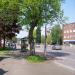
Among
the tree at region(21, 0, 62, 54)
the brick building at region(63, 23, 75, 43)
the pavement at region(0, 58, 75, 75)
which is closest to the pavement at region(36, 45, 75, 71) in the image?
the pavement at region(0, 58, 75, 75)

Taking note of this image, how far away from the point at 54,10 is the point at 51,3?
1015mm

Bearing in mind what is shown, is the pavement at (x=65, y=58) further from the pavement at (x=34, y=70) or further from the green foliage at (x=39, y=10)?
the green foliage at (x=39, y=10)

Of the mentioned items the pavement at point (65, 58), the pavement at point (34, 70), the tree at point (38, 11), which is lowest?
the pavement at point (65, 58)

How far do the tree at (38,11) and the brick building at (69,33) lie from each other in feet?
341

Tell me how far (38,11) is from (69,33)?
112 m

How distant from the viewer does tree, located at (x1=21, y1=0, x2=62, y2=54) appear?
1249 inches

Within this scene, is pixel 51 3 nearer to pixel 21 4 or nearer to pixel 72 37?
pixel 21 4

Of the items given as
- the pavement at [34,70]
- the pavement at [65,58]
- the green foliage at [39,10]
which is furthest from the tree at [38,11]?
the pavement at [34,70]

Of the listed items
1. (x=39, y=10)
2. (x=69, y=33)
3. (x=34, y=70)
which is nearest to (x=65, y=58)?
(x=39, y=10)

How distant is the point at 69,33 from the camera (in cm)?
14262

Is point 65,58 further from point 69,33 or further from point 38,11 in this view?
point 69,33

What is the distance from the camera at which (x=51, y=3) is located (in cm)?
3272

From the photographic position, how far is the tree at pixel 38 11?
1249 inches

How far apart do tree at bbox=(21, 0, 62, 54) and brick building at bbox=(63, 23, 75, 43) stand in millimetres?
103857
